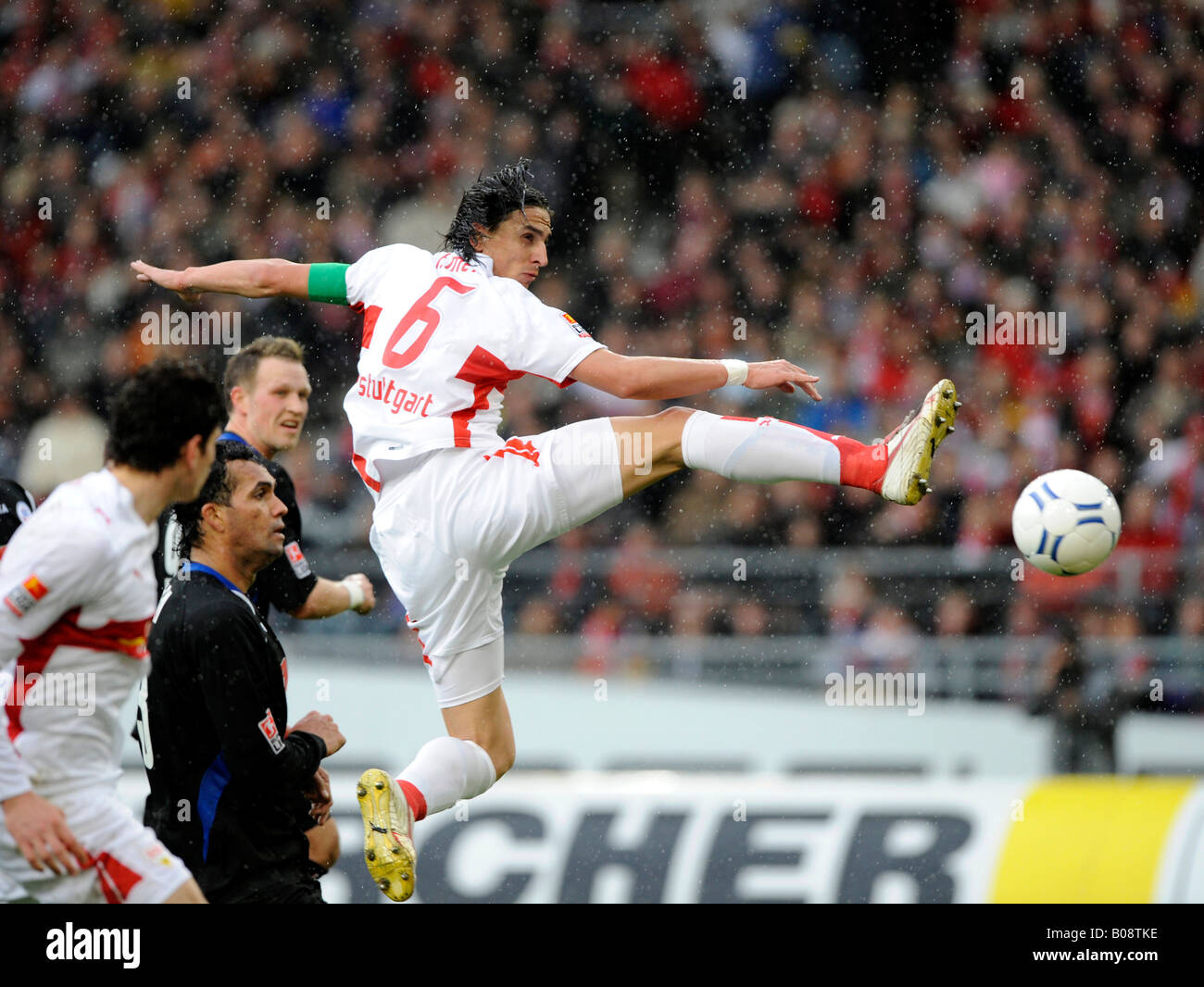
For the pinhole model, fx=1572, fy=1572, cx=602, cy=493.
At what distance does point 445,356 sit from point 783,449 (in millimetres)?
1227

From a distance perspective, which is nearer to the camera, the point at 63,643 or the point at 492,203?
the point at 63,643

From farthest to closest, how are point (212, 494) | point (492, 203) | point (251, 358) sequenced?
1. point (251, 358)
2. point (492, 203)
3. point (212, 494)

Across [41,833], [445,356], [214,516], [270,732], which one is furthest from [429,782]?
[41,833]

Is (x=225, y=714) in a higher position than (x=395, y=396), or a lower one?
lower

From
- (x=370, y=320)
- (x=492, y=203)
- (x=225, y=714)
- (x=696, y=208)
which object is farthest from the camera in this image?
(x=696, y=208)

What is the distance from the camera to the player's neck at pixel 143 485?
410 centimetres

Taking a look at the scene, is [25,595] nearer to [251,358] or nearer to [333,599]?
[333,599]

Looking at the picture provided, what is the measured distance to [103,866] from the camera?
405 cm

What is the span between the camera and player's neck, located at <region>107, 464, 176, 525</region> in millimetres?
4102

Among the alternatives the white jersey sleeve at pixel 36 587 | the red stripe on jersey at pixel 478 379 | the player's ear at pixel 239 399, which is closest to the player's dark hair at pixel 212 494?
the red stripe on jersey at pixel 478 379

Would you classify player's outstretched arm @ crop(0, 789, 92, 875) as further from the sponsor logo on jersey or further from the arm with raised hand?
the arm with raised hand

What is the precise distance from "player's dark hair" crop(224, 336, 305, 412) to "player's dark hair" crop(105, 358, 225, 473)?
196 centimetres

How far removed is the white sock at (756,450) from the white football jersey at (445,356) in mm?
480
